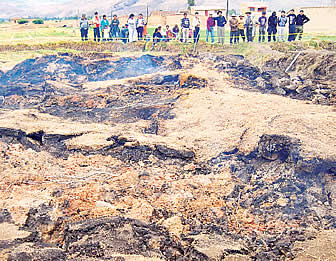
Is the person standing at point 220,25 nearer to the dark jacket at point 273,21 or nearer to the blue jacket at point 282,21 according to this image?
the dark jacket at point 273,21

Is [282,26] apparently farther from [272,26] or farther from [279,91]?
[279,91]

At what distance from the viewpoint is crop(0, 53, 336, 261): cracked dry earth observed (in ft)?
14.6

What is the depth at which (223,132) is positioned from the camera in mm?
7711

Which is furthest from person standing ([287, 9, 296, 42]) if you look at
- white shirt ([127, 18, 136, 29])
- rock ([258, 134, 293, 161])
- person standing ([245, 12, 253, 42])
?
rock ([258, 134, 293, 161])

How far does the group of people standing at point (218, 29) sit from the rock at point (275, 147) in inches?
396

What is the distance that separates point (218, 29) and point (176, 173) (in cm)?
1155

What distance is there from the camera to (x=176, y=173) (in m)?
6.46

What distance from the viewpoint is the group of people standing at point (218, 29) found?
15.3 metres

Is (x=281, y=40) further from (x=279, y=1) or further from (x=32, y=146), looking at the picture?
(x=279, y=1)

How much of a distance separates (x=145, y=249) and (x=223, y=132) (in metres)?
3.99

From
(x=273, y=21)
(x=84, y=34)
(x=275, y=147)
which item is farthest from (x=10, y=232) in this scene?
(x=84, y=34)

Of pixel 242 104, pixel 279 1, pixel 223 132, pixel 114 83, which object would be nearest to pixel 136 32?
pixel 114 83

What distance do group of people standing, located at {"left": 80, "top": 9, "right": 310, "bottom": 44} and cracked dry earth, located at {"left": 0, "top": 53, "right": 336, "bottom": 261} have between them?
4452 millimetres

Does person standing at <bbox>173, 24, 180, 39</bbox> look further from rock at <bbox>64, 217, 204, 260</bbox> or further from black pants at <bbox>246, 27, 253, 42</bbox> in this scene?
rock at <bbox>64, 217, 204, 260</bbox>
